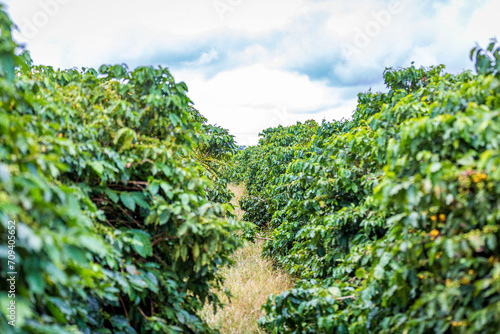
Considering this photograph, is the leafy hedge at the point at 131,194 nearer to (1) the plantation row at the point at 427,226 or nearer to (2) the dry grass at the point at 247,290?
(1) the plantation row at the point at 427,226

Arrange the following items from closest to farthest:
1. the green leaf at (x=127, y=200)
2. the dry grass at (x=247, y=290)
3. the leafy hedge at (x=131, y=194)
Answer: the leafy hedge at (x=131, y=194) → the green leaf at (x=127, y=200) → the dry grass at (x=247, y=290)

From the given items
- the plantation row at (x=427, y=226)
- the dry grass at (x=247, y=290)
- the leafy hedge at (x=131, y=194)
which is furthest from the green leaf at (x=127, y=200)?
the dry grass at (x=247, y=290)

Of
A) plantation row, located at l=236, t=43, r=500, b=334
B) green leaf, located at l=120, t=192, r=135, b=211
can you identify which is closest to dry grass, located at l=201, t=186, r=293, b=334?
plantation row, located at l=236, t=43, r=500, b=334

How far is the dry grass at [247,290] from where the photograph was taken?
4.03 metres

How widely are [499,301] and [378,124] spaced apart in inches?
75.1

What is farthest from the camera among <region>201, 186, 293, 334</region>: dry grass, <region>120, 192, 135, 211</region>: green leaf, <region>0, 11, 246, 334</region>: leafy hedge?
<region>201, 186, 293, 334</region>: dry grass

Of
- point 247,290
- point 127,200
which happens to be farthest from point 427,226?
point 247,290

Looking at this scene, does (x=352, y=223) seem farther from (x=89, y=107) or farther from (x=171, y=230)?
(x=89, y=107)

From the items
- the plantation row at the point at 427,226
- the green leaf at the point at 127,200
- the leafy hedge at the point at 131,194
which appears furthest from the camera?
the green leaf at the point at 127,200

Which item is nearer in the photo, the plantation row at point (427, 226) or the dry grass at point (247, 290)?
the plantation row at point (427, 226)

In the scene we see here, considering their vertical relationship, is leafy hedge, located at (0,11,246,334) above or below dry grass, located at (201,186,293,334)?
Answer: above

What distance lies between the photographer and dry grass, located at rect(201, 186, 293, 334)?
4027mm

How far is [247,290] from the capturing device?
4.97 metres

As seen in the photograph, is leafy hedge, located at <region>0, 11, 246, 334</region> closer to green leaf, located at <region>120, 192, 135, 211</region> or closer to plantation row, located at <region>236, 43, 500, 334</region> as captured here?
green leaf, located at <region>120, 192, 135, 211</region>
